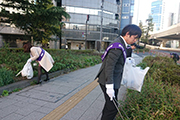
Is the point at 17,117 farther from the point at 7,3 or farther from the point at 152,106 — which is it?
the point at 7,3

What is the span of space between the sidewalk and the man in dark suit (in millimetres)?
955

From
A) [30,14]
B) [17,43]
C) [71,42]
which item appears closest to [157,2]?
[71,42]

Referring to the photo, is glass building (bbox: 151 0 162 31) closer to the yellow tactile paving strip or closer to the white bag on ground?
the yellow tactile paving strip

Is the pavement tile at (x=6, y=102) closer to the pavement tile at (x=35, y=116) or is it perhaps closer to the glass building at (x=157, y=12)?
the pavement tile at (x=35, y=116)

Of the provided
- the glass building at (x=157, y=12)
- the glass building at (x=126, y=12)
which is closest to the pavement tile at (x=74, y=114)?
the glass building at (x=126, y=12)

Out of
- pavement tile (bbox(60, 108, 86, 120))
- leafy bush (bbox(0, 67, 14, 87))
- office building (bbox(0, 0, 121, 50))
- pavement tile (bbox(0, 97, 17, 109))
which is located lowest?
pavement tile (bbox(60, 108, 86, 120))

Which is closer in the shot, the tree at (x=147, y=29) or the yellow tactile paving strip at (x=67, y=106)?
the yellow tactile paving strip at (x=67, y=106)

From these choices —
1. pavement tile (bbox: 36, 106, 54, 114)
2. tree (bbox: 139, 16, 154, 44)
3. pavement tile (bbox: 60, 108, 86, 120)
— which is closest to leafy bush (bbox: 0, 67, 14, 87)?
pavement tile (bbox: 36, 106, 54, 114)

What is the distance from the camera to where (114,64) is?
5.72 ft

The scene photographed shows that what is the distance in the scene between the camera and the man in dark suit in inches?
68.4

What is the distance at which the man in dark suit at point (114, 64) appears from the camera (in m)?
1.74

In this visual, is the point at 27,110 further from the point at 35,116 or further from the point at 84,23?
the point at 84,23

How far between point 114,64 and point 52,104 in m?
2.22

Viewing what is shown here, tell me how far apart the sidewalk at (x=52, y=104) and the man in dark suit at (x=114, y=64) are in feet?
3.13
